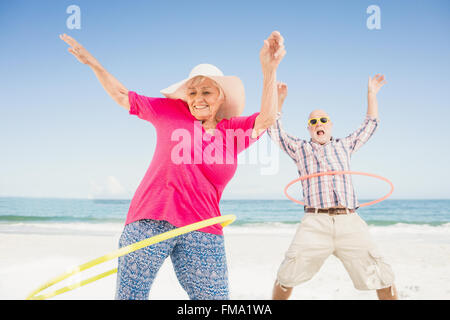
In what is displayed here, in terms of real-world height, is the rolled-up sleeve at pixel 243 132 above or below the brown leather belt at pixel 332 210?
above

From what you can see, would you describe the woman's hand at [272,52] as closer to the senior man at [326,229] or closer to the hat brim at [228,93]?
the hat brim at [228,93]

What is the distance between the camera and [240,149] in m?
2.48

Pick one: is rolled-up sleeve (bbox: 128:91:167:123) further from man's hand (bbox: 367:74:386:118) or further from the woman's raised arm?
man's hand (bbox: 367:74:386:118)

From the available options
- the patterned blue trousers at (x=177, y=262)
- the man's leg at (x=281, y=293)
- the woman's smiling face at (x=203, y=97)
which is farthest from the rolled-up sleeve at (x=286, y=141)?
the patterned blue trousers at (x=177, y=262)

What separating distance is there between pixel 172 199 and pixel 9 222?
66.4 feet

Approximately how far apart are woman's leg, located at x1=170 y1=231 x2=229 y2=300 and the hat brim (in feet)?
3.00

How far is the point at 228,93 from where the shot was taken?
2.62 meters

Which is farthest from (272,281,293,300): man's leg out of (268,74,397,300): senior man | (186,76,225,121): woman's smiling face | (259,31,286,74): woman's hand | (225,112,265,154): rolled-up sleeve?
(259,31,286,74): woman's hand

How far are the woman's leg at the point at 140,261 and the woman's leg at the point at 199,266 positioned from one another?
92 millimetres

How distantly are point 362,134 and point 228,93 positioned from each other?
8.30 feet

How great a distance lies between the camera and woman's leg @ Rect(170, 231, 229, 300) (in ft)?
7.18

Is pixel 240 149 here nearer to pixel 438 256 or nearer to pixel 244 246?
pixel 438 256

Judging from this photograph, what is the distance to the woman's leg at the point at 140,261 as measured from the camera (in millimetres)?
2053
